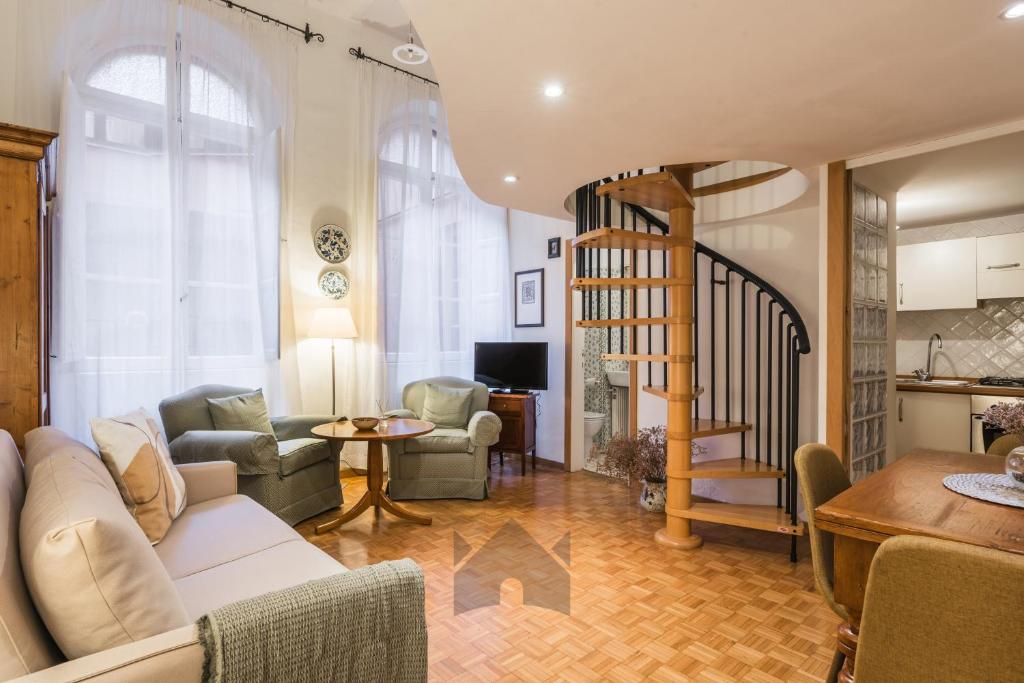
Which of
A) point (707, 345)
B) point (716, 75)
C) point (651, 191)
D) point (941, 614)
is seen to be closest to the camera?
point (941, 614)

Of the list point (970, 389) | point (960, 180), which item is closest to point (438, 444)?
point (960, 180)

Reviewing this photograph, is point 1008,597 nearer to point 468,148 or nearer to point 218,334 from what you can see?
point 468,148

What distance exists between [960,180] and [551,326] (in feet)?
10.5

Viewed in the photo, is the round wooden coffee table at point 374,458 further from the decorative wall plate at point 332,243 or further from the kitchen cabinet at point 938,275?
the kitchen cabinet at point 938,275

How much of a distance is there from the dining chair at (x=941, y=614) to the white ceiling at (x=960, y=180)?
9.02 feet

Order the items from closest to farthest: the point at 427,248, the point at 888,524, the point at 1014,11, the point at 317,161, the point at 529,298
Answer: the point at 888,524
the point at 1014,11
the point at 317,161
the point at 427,248
the point at 529,298

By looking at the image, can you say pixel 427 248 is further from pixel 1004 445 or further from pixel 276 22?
pixel 1004 445

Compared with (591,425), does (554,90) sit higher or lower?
higher

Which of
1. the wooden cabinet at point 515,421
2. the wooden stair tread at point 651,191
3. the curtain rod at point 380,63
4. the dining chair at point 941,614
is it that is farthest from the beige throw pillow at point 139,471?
the curtain rod at point 380,63

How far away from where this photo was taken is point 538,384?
A: 16.6ft

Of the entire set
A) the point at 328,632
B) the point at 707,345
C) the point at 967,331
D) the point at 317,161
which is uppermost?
the point at 317,161

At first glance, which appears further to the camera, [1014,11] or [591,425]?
[591,425]

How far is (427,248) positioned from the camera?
5.17 metres

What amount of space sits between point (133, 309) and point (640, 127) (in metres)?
3.45
